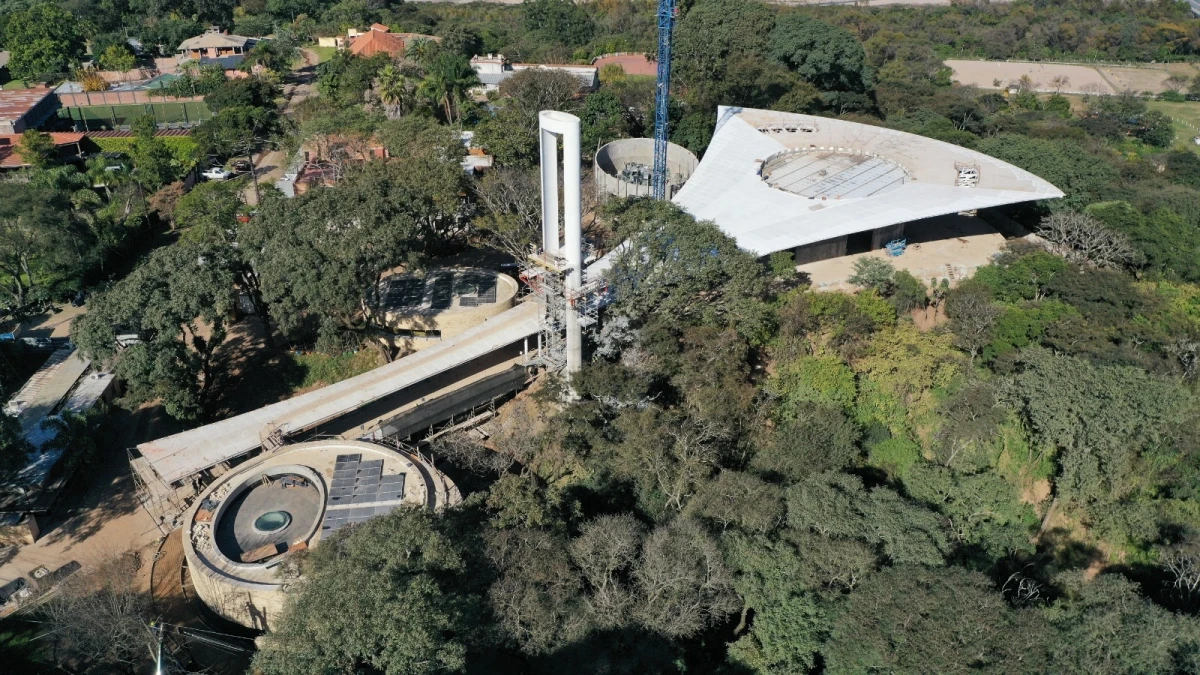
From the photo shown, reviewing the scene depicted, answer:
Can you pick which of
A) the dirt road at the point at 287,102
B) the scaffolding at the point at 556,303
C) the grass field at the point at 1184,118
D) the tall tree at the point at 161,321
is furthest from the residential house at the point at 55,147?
the grass field at the point at 1184,118

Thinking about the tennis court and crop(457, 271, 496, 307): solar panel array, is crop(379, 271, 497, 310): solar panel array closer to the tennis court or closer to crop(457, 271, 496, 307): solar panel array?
crop(457, 271, 496, 307): solar panel array

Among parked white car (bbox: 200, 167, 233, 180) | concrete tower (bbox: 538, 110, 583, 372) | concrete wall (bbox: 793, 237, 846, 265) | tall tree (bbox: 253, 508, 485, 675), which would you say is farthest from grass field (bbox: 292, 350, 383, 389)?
parked white car (bbox: 200, 167, 233, 180)

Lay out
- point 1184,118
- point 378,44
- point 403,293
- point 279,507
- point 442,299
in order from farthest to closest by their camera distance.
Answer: point 1184,118 → point 378,44 → point 403,293 → point 442,299 → point 279,507

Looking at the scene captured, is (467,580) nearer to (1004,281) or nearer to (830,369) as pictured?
(830,369)

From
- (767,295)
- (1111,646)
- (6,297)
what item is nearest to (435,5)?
(6,297)

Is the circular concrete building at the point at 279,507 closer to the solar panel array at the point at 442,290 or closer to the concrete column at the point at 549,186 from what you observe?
the solar panel array at the point at 442,290

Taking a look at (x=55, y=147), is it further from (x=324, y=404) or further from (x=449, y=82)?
(x=324, y=404)

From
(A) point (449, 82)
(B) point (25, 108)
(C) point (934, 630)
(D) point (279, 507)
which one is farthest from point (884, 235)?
(B) point (25, 108)
